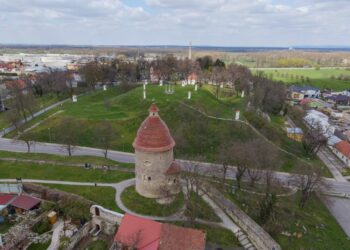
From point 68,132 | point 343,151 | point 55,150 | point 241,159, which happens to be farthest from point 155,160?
point 343,151

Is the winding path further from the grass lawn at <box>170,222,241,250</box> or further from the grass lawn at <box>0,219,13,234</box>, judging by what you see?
the grass lawn at <box>0,219,13,234</box>

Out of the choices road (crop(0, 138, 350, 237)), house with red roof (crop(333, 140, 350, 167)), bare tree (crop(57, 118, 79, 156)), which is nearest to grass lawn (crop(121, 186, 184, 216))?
road (crop(0, 138, 350, 237))

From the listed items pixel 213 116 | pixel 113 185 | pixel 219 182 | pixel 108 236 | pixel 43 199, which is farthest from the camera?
pixel 213 116

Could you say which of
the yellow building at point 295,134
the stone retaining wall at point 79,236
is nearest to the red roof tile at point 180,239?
the stone retaining wall at point 79,236

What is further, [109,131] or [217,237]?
[109,131]

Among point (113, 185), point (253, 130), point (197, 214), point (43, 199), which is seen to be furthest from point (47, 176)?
point (253, 130)

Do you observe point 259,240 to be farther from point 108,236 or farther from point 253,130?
point 253,130

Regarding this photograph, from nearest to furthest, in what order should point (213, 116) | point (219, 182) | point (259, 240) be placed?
point (259, 240)
point (219, 182)
point (213, 116)
